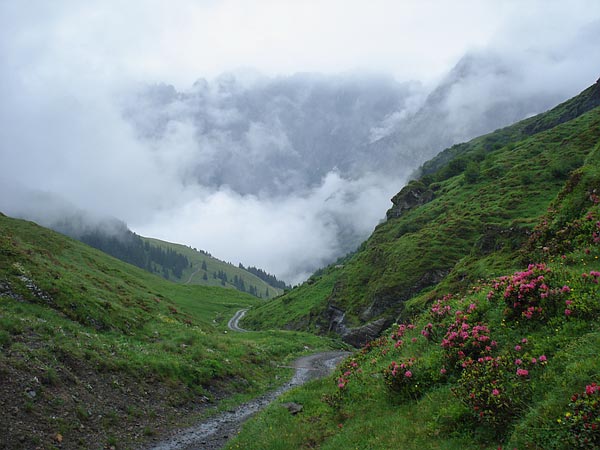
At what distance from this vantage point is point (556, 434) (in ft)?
25.7

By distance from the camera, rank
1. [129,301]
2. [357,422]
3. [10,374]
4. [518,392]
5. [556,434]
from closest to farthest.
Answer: [556,434] → [518,392] → [357,422] → [10,374] → [129,301]

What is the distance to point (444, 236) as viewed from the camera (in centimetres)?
8450

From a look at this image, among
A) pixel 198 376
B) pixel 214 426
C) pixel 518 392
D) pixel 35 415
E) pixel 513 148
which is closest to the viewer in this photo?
pixel 518 392

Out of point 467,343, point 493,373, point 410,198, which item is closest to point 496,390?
point 493,373

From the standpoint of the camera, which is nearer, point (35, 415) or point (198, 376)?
point (35, 415)

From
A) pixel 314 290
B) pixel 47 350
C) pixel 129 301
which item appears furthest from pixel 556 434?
pixel 314 290

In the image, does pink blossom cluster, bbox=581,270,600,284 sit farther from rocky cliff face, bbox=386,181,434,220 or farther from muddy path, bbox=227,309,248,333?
rocky cliff face, bbox=386,181,434,220

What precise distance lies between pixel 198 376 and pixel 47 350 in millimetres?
10907

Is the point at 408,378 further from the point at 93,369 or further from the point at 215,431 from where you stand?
the point at 93,369

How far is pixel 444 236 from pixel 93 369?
7656 centimetres

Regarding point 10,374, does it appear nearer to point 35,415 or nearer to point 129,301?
point 35,415

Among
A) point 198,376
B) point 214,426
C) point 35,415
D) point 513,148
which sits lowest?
point 214,426

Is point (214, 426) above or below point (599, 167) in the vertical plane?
below

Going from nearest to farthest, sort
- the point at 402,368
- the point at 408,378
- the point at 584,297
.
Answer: the point at 584,297 < the point at 408,378 < the point at 402,368
